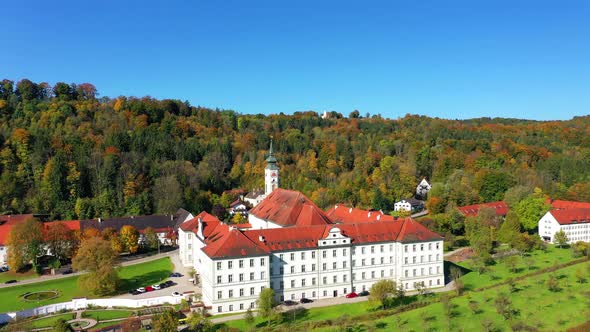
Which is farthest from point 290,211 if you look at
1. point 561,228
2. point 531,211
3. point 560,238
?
point 561,228

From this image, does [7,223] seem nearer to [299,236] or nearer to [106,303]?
[106,303]

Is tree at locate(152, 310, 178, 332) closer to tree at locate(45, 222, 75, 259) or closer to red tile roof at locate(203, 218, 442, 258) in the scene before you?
red tile roof at locate(203, 218, 442, 258)

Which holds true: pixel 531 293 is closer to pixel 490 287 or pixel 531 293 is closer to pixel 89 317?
pixel 490 287

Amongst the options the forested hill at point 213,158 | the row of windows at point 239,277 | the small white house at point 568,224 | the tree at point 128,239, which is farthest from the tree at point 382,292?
the forested hill at point 213,158

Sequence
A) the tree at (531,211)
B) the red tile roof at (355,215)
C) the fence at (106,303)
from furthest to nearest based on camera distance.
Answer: the tree at (531,211) → the red tile roof at (355,215) → the fence at (106,303)

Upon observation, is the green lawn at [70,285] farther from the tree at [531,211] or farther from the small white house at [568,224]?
the small white house at [568,224]
